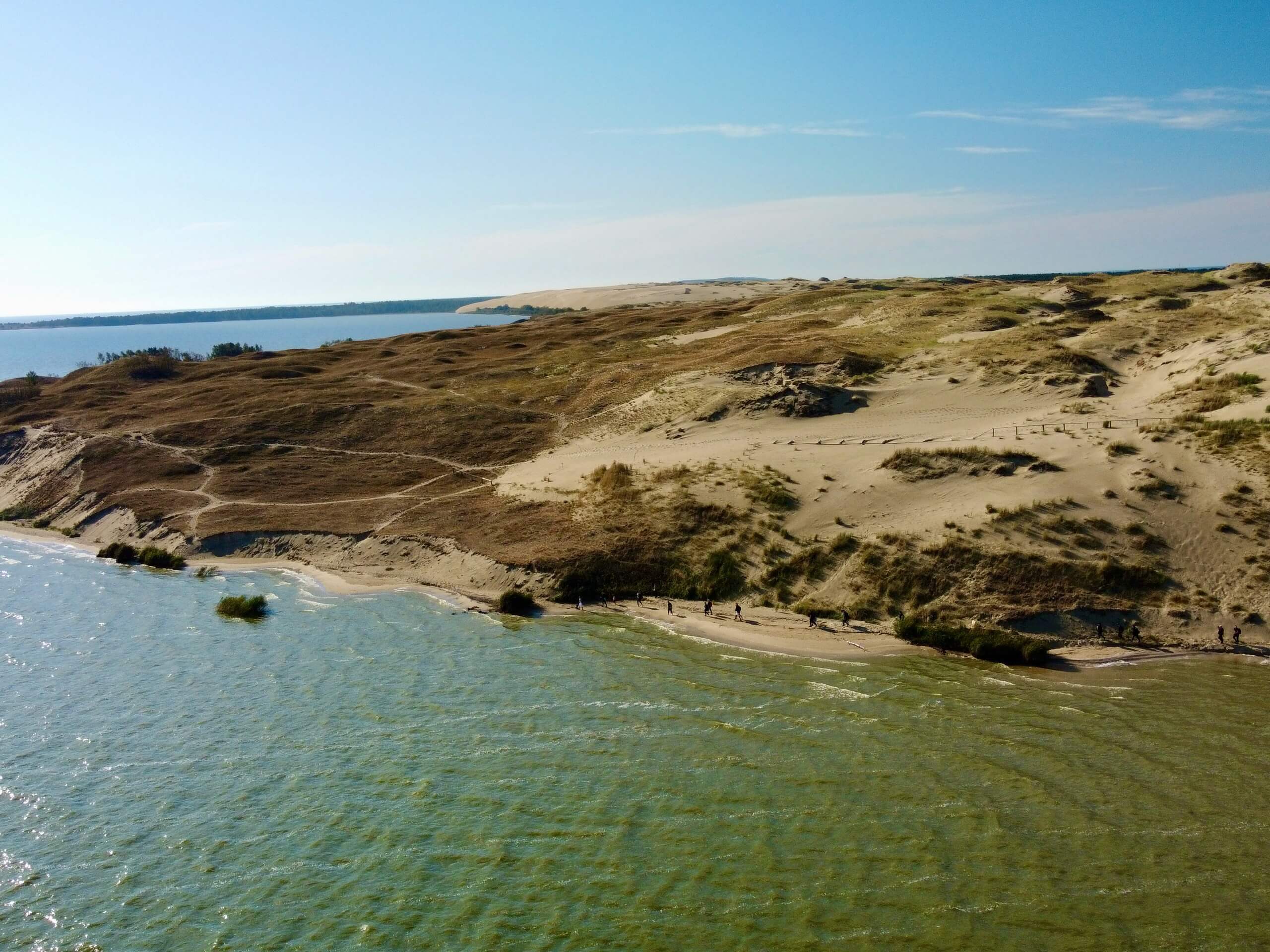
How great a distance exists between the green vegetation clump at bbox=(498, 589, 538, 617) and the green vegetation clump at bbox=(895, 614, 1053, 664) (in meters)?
15.6

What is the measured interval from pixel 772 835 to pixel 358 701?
50.9 ft

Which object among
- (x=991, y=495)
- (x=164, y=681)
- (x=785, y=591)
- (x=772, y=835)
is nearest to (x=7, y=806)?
(x=164, y=681)

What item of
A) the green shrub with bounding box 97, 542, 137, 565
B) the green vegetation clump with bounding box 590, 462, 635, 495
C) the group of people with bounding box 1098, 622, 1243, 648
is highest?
the green vegetation clump with bounding box 590, 462, 635, 495

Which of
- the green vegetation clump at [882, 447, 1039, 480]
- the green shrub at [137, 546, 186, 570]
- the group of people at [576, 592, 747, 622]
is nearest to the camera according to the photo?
the group of people at [576, 592, 747, 622]

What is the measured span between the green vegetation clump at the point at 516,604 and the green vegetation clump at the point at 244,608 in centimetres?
1099

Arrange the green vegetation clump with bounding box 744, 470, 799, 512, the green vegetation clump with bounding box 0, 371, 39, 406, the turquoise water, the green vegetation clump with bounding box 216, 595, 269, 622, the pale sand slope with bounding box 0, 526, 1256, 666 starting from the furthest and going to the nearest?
the green vegetation clump with bounding box 0, 371, 39, 406
the green vegetation clump with bounding box 744, 470, 799, 512
the green vegetation clump with bounding box 216, 595, 269, 622
the pale sand slope with bounding box 0, 526, 1256, 666
the turquoise water

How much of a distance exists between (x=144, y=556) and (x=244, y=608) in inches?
572

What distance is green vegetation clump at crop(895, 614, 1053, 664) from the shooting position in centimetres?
3053

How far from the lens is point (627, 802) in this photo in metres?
22.9

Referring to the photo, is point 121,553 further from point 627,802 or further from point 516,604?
point 627,802

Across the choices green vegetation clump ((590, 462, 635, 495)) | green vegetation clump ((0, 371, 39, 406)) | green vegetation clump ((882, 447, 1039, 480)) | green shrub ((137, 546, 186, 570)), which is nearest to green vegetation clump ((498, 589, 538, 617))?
green vegetation clump ((590, 462, 635, 495))

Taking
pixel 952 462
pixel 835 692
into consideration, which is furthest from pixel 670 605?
pixel 952 462

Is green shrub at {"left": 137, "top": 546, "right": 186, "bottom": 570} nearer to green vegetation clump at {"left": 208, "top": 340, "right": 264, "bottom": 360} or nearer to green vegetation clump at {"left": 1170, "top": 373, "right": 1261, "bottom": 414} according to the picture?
green vegetation clump at {"left": 1170, "top": 373, "right": 1261, "bottom": 414}

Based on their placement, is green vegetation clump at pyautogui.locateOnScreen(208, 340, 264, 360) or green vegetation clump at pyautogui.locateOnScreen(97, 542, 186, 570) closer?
green vegetation clump at pyautogui.locateOnScreen(97, 542, 186, 570)
